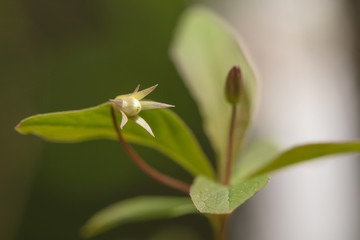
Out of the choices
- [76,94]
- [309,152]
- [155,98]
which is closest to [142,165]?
[309,152]

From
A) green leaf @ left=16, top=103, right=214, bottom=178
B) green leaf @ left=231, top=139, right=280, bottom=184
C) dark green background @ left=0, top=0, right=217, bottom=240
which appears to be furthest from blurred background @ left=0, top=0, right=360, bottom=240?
green leaf @ left=16, top=103, right=214, bottom=178

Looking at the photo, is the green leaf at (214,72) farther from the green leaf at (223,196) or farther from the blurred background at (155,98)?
the blurred background at (155,98)

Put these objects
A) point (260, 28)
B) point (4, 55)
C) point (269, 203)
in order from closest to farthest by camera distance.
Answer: point (4, 55) < point (269, 203) < point (260, 28)

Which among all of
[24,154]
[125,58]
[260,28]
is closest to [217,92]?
[24,154]

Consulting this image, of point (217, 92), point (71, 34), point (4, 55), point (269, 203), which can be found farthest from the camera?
point (269, 203)

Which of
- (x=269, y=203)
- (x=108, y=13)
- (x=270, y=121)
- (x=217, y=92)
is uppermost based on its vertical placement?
(x=108, y=13)

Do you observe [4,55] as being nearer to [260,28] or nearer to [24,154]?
[24,154]
